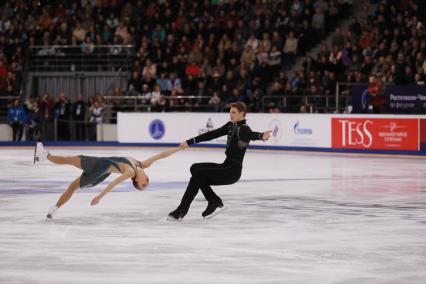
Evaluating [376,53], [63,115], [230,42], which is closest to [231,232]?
[376,53]

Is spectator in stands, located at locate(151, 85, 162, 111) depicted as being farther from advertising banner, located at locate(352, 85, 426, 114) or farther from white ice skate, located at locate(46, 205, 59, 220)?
white ice skate, located at locate(46, 205, 59, 220)

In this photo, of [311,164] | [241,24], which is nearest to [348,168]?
[311,164]

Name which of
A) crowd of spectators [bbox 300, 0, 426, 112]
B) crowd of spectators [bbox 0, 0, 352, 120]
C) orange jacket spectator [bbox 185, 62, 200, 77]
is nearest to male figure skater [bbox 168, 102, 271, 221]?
crowd of spectators [bbox 300, 0, 426, 112]

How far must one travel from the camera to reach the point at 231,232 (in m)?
10.8

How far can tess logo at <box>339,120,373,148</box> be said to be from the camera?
25031 millimetres

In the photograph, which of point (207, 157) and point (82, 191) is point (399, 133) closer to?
point (207, 157)

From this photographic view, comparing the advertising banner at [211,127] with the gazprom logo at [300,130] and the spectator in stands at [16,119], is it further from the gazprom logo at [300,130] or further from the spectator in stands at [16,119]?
the spectator in stands at [16,119]

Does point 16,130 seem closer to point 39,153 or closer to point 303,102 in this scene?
point 303,102

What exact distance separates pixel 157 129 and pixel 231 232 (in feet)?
60.9

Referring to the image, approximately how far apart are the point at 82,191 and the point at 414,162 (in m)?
9.48

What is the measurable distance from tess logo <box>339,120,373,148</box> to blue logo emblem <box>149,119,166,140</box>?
6.28 metres

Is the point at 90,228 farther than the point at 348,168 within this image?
No

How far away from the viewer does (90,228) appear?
11.1 meters

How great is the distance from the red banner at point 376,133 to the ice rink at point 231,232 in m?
5.60
